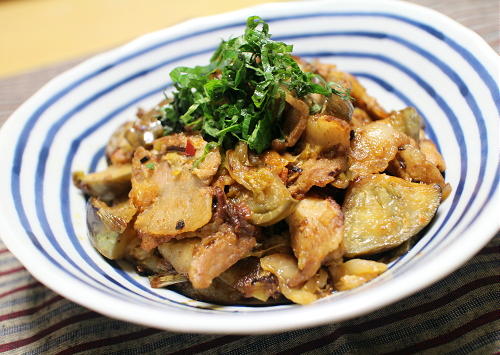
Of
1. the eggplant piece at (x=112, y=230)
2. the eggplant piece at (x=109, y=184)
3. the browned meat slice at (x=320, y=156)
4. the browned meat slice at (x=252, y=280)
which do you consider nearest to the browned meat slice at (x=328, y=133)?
the browned meat slice at (x=320, y=156)

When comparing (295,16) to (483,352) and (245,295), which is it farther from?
(483,352)

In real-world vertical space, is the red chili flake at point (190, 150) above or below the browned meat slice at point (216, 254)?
above

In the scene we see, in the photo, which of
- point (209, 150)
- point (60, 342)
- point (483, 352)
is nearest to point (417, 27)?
point (209, 150)

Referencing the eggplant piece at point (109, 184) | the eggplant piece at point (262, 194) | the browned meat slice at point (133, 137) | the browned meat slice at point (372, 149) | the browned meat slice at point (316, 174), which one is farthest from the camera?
the browned meat slice at point (133, 137)

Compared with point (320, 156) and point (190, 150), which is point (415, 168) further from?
point (190, 150)

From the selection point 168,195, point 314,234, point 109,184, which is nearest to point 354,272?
point 314,234

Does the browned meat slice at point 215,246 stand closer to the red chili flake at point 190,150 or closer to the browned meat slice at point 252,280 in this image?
the browned meat slice at point 252,280

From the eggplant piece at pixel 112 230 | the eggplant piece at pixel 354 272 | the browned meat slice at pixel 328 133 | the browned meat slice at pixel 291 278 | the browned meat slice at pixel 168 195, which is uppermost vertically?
the browned meat slice at pixel 328 133
